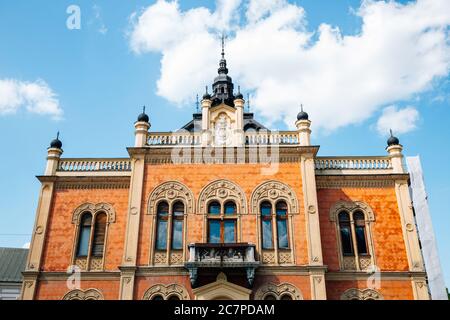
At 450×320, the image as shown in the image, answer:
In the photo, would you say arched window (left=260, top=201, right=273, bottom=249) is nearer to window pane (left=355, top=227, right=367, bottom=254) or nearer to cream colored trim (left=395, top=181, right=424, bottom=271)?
window pane (left=355, top=227, right=367, bottom=254)

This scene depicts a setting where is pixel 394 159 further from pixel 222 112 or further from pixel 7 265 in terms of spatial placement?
pixel 7 265

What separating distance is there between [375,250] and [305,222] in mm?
3432

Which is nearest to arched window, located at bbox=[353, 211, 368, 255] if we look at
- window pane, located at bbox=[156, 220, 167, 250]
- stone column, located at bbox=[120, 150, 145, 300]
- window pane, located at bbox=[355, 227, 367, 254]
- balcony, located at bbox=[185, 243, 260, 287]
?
window pane, located at bbox=[355, 227, 367, 254]

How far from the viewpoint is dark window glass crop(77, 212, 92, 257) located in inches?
778

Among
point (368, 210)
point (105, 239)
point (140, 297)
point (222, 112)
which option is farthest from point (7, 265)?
point (368, 210)

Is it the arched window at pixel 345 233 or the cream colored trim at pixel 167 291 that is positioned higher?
the arched window at pixel 345 233

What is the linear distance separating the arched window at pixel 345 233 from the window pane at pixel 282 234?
8.90 feet

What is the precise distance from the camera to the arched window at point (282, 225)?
62.5 feet

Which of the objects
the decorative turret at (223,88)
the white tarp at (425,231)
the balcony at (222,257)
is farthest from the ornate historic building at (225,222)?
the decorative turret at (223,88)

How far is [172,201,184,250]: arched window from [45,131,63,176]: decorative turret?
6515 millimetres

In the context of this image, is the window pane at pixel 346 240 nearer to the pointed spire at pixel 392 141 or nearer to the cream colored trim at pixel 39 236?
the pointed spire at pixel 392 141

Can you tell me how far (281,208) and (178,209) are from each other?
472cm

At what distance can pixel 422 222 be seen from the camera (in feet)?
67.0
